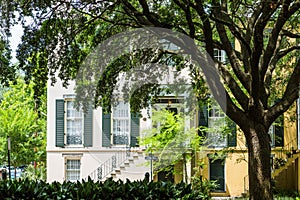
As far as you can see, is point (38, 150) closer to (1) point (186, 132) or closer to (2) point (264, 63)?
(1) point (186, 132)

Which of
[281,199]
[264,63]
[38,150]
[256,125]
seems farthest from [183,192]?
[38,150]

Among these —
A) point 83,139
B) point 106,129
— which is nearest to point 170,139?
point 106,129

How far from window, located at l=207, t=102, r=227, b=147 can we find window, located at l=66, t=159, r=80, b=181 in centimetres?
454

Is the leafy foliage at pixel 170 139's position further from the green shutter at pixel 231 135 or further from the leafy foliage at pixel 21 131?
the leafy foliage at pixel 21 131

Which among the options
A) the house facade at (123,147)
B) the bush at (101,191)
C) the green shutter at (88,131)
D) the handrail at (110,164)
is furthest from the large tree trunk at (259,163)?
the green shutter at (88,131)

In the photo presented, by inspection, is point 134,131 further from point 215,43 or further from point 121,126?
point 215,43

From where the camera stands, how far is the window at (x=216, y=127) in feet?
53.0

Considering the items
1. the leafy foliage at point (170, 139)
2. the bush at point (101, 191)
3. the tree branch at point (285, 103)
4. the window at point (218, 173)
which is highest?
the tree branch at point (285, 103)

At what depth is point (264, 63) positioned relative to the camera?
390 inches

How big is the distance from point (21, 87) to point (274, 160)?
1092 cm

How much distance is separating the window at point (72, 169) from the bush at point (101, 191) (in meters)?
10.6

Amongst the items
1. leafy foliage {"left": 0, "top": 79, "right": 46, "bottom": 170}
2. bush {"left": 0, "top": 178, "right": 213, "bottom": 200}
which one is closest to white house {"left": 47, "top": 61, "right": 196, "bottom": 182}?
leafy foliage {"left": 0, "top": 79, "right": 46, "bottom": 170}

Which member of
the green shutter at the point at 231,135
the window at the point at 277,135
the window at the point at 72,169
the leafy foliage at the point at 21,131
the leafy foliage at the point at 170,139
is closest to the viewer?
the green shutter at the point at 231,135

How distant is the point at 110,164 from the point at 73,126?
5.75ft
